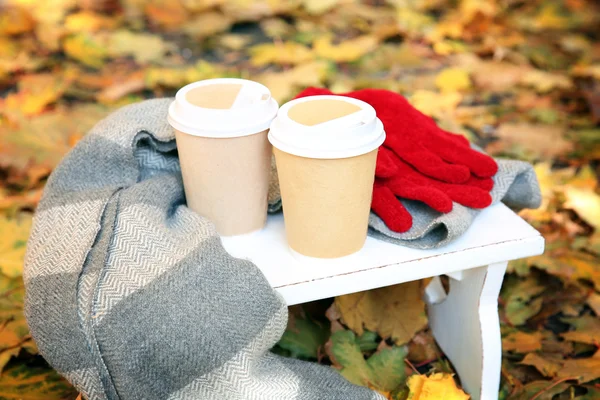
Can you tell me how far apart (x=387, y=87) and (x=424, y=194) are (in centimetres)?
134

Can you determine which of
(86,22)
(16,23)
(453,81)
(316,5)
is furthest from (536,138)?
(16,23)

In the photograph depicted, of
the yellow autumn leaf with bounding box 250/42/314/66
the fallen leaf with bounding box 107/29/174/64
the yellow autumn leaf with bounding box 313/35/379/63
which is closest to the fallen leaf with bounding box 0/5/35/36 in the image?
the fallen leaf with bounding box 107/29/174/64

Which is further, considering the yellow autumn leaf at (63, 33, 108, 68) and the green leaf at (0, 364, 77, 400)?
the yellow autumn leaf at (63, 33, 108, 68)

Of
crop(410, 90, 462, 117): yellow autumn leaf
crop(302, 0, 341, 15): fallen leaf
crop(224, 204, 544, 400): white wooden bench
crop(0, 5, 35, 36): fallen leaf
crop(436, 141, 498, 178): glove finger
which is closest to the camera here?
crop(224, 204, 544, 400): white wooden bench

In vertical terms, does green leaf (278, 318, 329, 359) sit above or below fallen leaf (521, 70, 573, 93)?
above

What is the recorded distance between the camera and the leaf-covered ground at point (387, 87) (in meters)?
1.11

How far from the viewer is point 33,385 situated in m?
1.04

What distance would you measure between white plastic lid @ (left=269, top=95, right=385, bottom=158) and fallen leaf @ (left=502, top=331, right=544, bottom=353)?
1.96 feet

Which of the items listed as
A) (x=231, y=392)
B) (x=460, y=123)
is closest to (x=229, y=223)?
(x=231, y=392)

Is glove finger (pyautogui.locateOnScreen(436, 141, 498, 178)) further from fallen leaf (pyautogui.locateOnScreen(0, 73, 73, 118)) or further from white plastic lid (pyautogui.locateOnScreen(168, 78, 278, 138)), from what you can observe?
fallen leaf (pyautogui.locateOnScreen(0, 73, 73, 118))

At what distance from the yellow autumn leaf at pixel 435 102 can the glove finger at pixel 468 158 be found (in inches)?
41.2

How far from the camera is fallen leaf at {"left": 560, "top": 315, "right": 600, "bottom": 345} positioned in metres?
1.17

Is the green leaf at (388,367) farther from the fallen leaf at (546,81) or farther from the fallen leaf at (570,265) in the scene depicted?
the fallen leaf at (546,81)

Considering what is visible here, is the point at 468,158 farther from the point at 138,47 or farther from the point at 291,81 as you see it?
the point at 138,47
